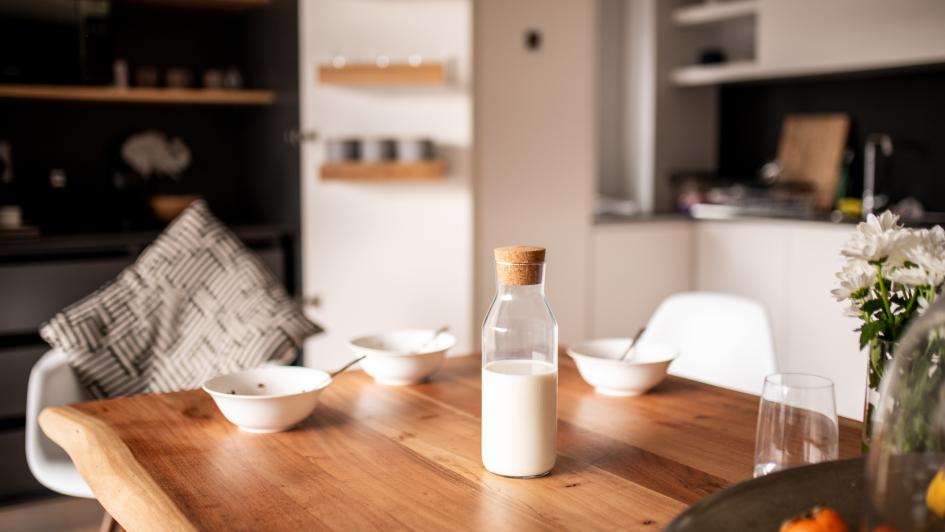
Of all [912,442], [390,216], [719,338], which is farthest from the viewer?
[390,216]

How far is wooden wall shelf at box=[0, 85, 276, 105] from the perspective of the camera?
3471 mm

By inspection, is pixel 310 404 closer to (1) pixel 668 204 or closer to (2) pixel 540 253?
(2) pixel 540 253

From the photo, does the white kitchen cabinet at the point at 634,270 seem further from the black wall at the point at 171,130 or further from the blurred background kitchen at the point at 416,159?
the black wall at the point at 171,130

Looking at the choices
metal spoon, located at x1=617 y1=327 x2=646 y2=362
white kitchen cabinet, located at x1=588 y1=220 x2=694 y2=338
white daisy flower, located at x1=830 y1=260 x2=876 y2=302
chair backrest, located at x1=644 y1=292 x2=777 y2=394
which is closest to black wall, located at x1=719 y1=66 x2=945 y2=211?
white kitchen cabinet, located at x1=588 y1=220 x2=694 y2=338

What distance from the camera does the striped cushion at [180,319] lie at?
7.04 ft

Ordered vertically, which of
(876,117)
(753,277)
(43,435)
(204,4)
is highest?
(204,4)

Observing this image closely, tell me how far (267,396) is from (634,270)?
290 centimetres

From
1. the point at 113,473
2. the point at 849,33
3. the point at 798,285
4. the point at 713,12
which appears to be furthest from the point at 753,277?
the point at 113,473

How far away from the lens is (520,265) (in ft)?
4.03

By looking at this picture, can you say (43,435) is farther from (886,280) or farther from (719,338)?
(886,280)

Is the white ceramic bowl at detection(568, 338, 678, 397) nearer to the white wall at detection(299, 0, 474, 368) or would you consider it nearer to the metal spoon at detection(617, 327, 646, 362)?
the metal spoon at detection(617, 327, 646, 362)

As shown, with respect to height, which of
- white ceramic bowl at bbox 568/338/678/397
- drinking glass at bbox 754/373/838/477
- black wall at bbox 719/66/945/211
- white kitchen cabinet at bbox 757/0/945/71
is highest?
white kitchen cabinet at bbox 757/0/945/71

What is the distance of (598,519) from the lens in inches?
43.5

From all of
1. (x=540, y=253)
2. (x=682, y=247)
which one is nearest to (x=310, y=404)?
(x=540, y=253)
